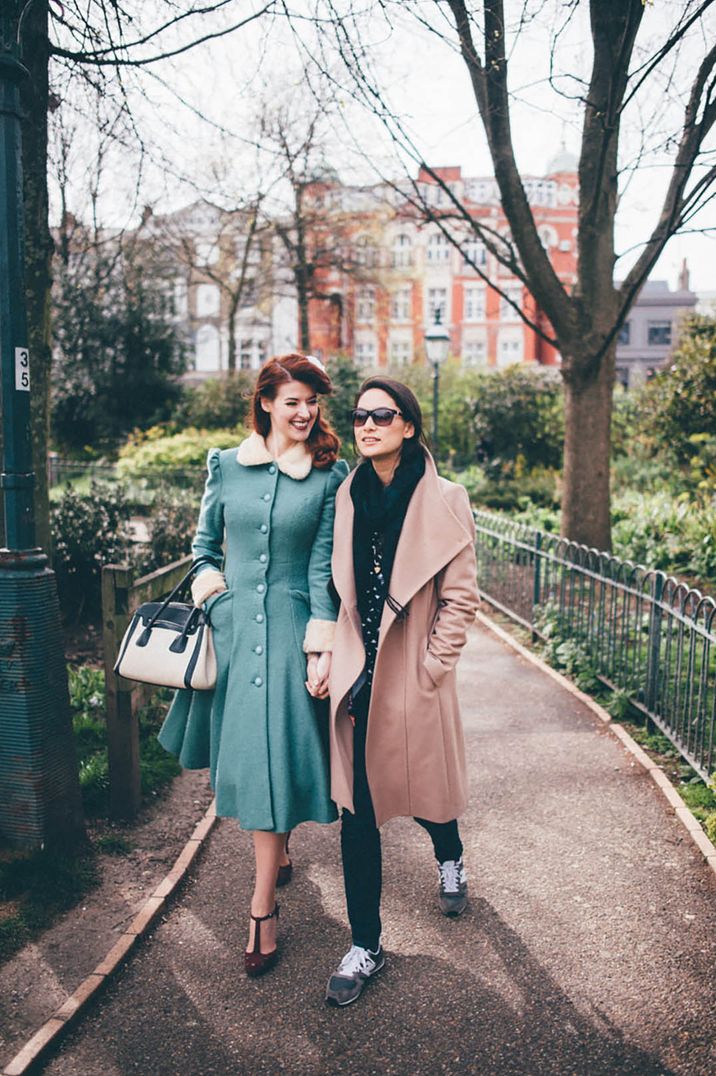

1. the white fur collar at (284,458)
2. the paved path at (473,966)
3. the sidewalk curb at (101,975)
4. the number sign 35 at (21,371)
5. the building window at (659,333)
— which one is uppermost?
the building window at (659,333)

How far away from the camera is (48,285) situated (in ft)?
15.5

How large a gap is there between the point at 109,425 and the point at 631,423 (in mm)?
13725

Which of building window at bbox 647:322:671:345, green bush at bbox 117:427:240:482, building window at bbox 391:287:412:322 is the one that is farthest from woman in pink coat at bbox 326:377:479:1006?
building window at bbox 647:322:671:345

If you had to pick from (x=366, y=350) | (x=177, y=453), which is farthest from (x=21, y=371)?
(x=366, y=350)

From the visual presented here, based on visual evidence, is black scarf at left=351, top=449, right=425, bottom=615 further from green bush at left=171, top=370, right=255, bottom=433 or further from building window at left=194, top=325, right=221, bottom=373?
building window at left=194, top=325, right=221, bottom=373

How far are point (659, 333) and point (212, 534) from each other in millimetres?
68077

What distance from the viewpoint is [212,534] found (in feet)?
10.9

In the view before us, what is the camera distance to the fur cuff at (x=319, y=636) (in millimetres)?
3043

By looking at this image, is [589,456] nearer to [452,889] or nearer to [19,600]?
[452,889]

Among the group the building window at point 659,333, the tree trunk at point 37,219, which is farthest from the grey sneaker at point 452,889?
the building window at point 659,333

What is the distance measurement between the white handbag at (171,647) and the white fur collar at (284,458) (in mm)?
411

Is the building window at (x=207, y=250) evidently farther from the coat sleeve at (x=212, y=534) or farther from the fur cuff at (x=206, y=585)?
the fur cuff at (x=206, y=585)

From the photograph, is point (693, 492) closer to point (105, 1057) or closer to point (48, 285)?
point (48, 285)

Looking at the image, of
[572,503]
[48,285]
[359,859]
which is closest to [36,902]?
[359,859]
